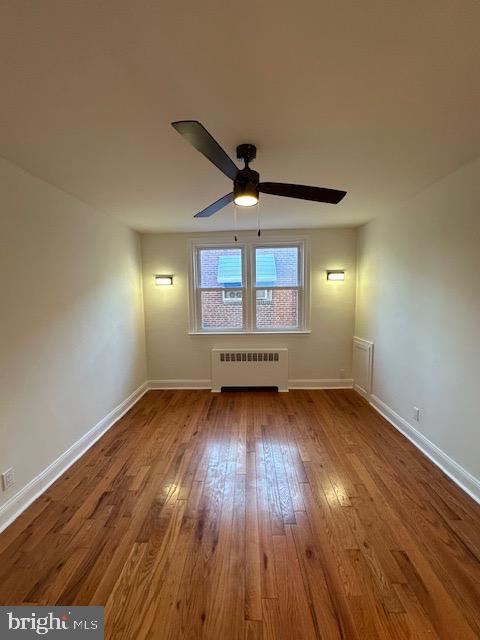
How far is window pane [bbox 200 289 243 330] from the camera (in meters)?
4.28

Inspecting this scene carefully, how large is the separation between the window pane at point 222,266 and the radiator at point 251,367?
1057 millimetres

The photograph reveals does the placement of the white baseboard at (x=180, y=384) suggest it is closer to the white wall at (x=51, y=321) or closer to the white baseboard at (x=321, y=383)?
the white wall at (x=51, y=321)

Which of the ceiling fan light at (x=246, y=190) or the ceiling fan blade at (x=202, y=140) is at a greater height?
the ceiling fan blade at (x=202, y=140)

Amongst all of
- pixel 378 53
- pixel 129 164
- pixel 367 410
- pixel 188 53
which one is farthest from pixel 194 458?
pixel 378 53

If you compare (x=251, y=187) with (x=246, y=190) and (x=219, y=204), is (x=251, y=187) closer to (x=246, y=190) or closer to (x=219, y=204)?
(x=246, y=190)

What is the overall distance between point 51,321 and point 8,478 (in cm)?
113

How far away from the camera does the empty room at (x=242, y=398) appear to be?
1079 mm

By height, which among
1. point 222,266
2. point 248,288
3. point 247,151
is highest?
point 247,151

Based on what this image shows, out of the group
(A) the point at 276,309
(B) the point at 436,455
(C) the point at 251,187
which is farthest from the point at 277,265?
(B) the point at 436,455

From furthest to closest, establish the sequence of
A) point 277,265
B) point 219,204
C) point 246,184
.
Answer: point 277,265
point 219,204
point 246,184

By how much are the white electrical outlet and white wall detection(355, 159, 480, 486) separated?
326 centimetres

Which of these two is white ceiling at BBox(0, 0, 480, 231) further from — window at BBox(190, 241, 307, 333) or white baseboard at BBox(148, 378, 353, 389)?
white baseboard at BBox(148, 378, 353, 389)

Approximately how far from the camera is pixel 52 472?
223cm

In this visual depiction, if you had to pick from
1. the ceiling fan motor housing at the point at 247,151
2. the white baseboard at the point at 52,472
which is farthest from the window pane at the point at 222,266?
the ceiling fan motor housing at the point at 247,151
